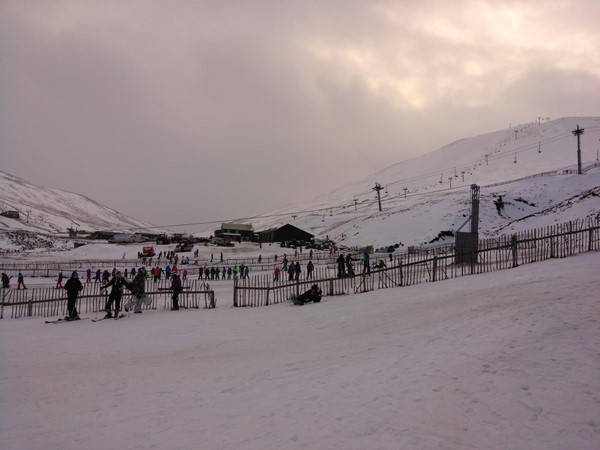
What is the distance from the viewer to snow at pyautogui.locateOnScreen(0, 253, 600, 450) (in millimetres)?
4832

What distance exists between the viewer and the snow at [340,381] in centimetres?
483

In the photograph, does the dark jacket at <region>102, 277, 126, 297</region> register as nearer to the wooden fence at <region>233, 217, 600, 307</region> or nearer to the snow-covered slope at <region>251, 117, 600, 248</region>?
the wooden fence at <region>233, 217, 600, 307</region>

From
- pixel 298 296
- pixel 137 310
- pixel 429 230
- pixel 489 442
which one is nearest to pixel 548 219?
pixel 429 230

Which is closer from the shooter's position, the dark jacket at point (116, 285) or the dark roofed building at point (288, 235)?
the dark jacket at point (116, 285)

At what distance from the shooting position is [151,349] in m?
10.0

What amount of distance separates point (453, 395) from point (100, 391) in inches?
218

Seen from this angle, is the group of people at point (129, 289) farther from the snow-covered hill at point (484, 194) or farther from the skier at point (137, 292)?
the snow-covered hill at point (484, 194)

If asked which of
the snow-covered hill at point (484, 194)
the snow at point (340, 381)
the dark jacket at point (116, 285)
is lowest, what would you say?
the snow at point (340, 381)

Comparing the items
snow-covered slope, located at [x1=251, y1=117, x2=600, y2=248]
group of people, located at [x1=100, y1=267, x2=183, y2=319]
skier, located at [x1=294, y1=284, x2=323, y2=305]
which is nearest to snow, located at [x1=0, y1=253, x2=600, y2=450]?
group of people, located at [x1=100, y1=267, x2=183, y2=319]

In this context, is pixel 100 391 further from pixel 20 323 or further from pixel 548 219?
pixel 548 219

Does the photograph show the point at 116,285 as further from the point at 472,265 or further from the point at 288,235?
the point at 288,235

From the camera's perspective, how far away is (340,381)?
261 inches

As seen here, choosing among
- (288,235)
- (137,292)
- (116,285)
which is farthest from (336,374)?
(288,235)

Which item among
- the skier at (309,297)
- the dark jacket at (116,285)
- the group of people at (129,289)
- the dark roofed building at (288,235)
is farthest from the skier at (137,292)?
the dark roofed building at (288,235)
